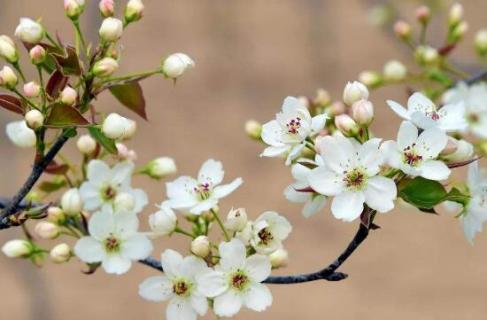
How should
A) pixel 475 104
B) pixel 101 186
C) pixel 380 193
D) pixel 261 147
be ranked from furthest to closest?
pixel 261 147
pixel 475 104
pixel 101 186
pixel 380 193

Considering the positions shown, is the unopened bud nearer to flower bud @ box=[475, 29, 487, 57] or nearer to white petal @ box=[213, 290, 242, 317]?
flower bud @ box=[475, 29, 487, 57]

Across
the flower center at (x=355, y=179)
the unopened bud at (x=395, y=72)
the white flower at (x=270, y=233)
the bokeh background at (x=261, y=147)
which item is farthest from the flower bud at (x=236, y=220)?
the bokeh background at (x=261, y=147)

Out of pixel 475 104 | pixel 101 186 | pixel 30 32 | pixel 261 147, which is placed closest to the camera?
pixel 30 32

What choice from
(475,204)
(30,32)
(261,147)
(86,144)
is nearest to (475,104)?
(475,204)

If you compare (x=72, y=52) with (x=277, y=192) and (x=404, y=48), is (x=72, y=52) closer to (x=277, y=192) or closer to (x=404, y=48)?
(x=277, y=192)

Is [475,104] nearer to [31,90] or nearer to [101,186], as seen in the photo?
[101,186]

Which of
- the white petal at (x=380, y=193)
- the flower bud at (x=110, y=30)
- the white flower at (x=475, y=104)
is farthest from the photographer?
the white flower at (x=475, y=104)

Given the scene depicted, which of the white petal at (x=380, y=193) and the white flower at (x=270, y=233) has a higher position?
the white petal at (x=380, y=193)

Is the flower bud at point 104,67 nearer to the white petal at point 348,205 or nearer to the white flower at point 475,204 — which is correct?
the white petal at point 348,205

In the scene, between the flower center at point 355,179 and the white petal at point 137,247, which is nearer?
the flower center at point 355,179
